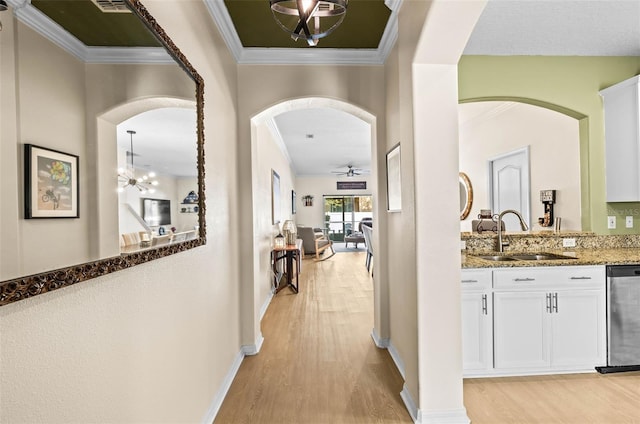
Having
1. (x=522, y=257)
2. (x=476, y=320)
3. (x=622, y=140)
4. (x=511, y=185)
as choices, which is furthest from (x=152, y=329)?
(x=511, y=185)

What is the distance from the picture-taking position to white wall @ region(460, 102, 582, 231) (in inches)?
129

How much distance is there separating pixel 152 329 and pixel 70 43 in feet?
3.39

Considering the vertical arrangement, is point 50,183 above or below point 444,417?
above

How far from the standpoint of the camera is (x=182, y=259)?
63.1 inches

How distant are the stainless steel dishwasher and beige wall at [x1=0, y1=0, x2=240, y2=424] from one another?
291cm

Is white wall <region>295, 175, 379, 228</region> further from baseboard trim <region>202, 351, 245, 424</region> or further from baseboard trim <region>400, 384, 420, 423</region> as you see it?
baseboard trim <region>400, 384, 420, 423</region>

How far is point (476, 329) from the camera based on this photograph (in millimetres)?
2375

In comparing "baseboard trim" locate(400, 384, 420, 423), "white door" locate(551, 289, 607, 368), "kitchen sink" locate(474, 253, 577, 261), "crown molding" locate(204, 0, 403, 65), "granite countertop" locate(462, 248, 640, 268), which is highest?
"crown molding" locate(204, 0, 403, 65)

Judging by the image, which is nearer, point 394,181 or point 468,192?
point 394,181

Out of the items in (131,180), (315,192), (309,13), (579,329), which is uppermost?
(309,13)

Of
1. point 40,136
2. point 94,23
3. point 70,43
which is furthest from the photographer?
point 94,23

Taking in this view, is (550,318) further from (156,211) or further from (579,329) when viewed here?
(156,211)

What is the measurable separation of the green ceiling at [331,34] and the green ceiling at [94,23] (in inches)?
52.2

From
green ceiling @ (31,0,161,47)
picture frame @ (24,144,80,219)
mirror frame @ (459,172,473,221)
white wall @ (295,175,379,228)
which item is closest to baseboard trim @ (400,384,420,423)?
picture frame @ (24,144,80,219)
